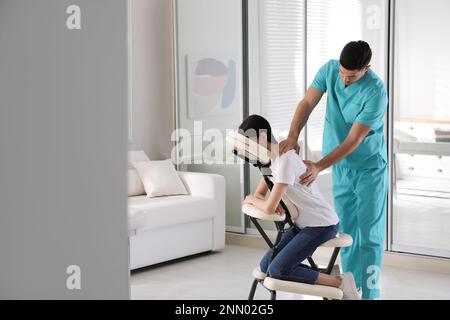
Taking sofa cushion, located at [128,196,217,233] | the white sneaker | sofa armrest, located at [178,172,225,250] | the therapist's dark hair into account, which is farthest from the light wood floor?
the therapist's dark hair

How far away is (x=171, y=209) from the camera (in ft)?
15.7

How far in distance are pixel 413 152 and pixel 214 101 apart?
1.59m

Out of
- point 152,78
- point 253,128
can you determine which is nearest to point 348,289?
point 253,128

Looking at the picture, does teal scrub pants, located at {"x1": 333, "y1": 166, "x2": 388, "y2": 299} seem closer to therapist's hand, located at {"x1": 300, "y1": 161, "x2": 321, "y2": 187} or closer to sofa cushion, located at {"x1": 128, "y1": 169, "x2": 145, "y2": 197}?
therapist's hand, located at {"x1": 300, "y1": 161, "x2": 321, "y2": 187}

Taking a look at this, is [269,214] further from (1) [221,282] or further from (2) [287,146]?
(1) [221,282]

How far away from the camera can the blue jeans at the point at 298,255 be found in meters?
3.19

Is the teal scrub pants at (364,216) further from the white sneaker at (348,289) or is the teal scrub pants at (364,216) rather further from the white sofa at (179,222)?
the white sofa at (179,222)

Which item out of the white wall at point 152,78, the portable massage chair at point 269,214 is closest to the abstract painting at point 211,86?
the white wall at point 152,78

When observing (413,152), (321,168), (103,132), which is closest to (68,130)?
(103,132)

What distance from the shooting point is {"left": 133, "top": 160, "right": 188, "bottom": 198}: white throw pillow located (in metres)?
5.09

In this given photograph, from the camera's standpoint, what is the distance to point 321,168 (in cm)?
327

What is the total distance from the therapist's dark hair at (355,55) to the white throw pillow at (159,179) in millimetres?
2119

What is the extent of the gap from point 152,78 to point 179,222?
1322 mm
